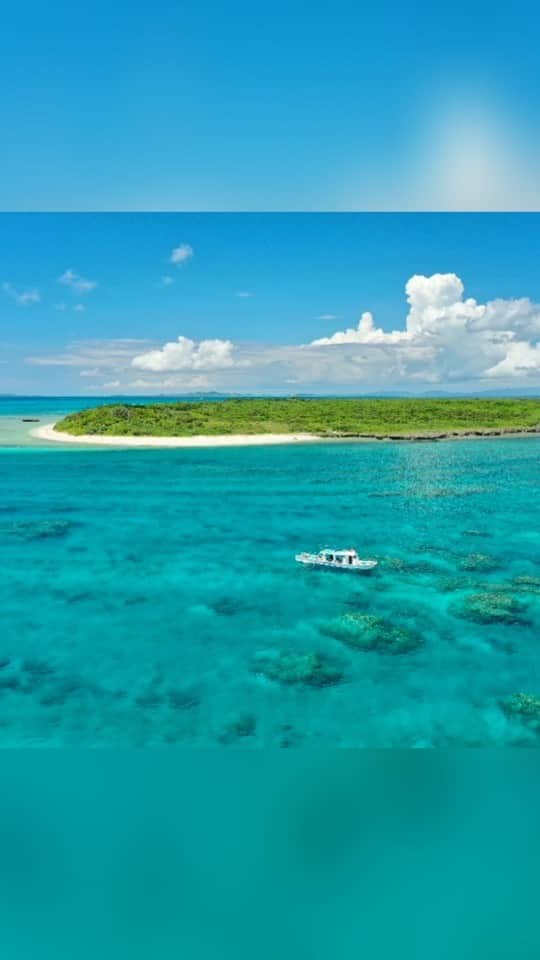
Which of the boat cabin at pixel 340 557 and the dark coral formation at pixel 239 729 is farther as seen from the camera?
the boat cabin at pixel 340 557

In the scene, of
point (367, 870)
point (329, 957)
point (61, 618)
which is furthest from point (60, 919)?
point (61, 618)

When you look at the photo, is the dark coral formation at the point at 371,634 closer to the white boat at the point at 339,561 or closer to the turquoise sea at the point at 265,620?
the turquoise sea at the point at 265,620

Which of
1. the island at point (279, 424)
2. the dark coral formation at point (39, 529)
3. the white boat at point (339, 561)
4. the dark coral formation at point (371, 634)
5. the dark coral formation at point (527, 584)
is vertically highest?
the island at point (279, 424)

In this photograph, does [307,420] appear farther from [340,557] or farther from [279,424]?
[340,557]

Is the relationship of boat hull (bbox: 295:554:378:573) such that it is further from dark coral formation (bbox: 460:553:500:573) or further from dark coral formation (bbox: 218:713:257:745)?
dark coral formation (bbox: 218:713:257:745)

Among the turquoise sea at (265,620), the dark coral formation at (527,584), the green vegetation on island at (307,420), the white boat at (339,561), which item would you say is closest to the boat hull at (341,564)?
the white boat at (339,561)

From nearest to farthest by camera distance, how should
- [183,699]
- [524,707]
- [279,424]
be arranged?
[524,707] → [183,699] → [279,424]

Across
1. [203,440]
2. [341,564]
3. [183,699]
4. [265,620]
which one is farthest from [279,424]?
[183,699]
